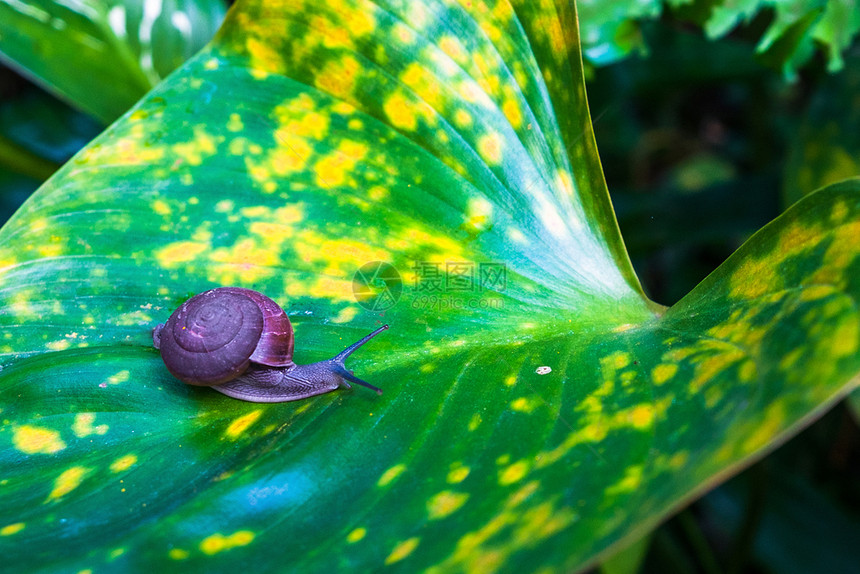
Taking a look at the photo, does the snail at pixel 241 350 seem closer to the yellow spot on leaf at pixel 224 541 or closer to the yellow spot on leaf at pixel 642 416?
the yellow spot on leaf at pixel 224 541

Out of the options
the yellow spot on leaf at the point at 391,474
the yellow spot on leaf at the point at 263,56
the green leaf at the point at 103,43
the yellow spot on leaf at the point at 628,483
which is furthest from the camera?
the green leaf at the point at 103,43

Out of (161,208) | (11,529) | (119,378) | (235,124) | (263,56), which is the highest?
(263,56)

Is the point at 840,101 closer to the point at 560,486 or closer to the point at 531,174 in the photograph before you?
the point at 531,174

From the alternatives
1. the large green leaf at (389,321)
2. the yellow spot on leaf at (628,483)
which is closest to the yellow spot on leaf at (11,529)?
the large green leaf at (389,321)

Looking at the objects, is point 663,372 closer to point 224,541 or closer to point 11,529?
point 224,541

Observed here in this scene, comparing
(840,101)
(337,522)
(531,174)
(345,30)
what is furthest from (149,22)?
(840,101)

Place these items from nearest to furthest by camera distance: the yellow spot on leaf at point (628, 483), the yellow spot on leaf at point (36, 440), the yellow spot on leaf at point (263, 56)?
the yellow spot on leaf at point (628, 483), the yellow spot on leaf at point (36, 440), the yellow spot on leaf at point (263, 56)

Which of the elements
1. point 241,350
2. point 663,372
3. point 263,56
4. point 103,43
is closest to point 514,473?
point 663,372
